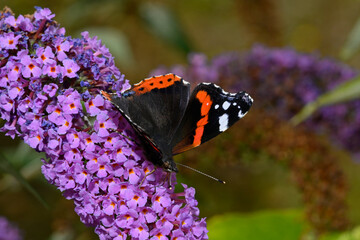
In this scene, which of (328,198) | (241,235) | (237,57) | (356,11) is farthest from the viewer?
(356,11)

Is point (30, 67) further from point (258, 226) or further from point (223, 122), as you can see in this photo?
point (258, 226)

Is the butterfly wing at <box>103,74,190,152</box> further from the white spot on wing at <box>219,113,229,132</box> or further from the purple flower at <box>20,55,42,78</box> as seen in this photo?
the purple flower at <box>20,55,42,78</box>

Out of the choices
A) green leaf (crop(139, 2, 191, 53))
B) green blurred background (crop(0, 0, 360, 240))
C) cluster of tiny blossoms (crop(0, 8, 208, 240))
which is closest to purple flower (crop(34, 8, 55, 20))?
cluster of tiny blossoms (crop(0, 8, 208, 240))

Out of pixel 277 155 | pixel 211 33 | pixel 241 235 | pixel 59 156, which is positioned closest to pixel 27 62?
pixel 59 156

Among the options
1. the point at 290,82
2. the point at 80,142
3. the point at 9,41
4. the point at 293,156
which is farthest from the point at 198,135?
the point at 290,82

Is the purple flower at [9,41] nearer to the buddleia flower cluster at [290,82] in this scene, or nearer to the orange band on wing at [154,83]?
the orange band on wing at [154,83]

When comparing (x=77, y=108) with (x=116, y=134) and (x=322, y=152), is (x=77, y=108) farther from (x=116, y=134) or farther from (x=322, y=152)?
(x=322, y=152)

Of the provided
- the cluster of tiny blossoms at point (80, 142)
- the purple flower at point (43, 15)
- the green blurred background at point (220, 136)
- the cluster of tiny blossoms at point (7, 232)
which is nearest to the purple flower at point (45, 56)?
the cluster of tiny blossoms at point (80, 142)
